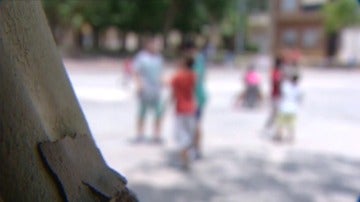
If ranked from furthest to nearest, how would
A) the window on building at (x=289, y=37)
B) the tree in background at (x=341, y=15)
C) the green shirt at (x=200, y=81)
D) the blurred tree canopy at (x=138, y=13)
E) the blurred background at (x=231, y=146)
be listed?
the window on building at (x=289, y=37), the tree in background at (x=341, y=15), the blurred tree canopy at (x=138, y=13), the green shirt at (x=200, y=81), the blurred background at (x=231, y=146)

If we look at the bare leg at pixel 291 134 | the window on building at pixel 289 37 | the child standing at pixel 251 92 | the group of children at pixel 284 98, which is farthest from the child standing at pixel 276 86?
the window on building at pixel 289 37

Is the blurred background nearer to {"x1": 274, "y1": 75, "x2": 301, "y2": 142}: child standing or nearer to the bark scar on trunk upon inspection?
{"x1": 274, "y1": 75, "x2": 301, "y2": 142}: child standing

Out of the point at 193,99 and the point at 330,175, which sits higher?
the point at 193,99

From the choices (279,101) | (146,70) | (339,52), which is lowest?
(339,52)

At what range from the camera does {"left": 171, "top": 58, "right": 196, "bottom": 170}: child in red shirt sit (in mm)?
6148

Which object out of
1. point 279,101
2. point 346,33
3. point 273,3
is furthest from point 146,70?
point 273,3

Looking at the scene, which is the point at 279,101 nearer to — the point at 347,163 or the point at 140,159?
the point at 347,163

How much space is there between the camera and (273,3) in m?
44.5

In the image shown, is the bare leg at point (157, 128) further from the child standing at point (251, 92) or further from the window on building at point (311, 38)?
the window on building at point (311, 38)

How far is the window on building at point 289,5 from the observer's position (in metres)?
43.9

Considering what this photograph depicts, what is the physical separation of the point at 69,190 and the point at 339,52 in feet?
134

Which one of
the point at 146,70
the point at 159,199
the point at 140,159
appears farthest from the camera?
the point at 146,70


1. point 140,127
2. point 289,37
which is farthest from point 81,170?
point 289,37

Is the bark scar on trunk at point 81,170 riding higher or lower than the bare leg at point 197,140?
higher
